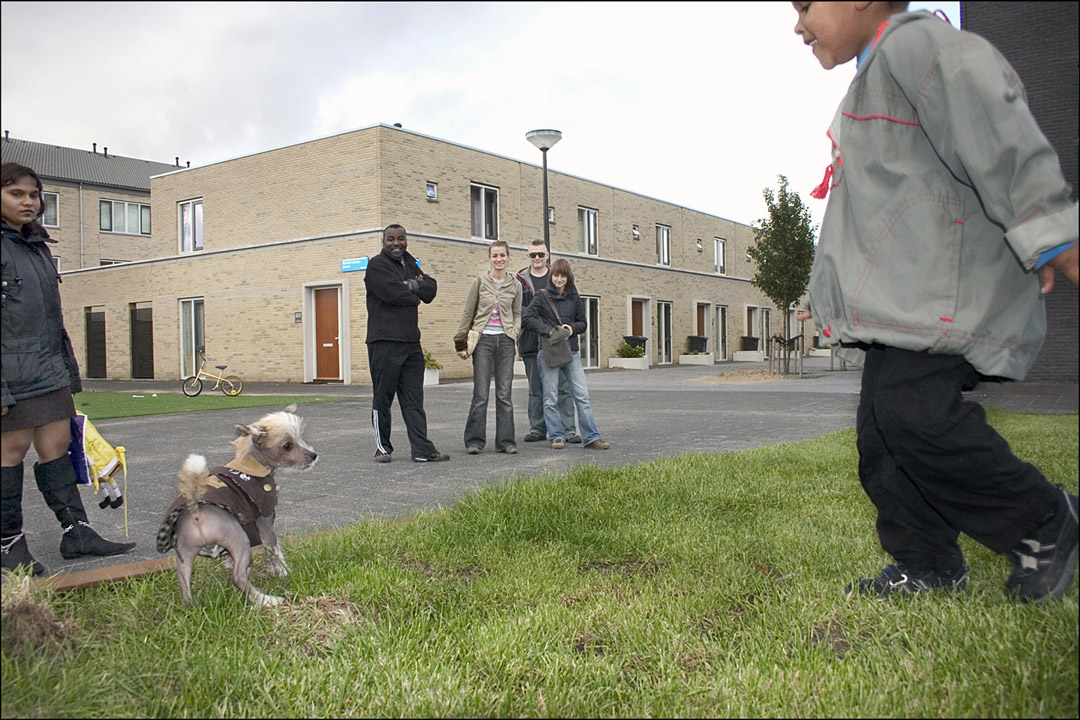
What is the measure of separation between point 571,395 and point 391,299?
205 cm

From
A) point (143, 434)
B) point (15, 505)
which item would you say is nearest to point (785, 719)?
point (15, 505)

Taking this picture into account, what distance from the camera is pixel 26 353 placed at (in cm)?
319

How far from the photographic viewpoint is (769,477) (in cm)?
475

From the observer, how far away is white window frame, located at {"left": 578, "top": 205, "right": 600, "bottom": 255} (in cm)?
2911

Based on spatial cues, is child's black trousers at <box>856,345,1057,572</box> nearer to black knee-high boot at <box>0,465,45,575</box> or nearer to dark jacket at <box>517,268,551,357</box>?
black knee-high boot at <box>0,465,45,575</box>

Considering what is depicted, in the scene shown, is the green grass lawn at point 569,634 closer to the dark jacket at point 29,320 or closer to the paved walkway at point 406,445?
the paved walkway at point 406,445

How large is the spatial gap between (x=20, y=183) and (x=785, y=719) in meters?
3.18

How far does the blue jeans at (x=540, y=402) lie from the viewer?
8.18 m

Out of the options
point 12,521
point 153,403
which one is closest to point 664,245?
point 153,403

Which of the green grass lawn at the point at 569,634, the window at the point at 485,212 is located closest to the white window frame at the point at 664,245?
the window at the point at 485,212

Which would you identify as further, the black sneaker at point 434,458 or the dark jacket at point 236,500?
the black sneaker at point 434,458

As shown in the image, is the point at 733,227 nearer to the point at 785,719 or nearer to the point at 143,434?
the point at 143,434

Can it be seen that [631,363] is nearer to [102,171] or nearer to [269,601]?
[102,171]

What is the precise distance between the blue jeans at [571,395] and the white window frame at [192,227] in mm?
Result: 21272
